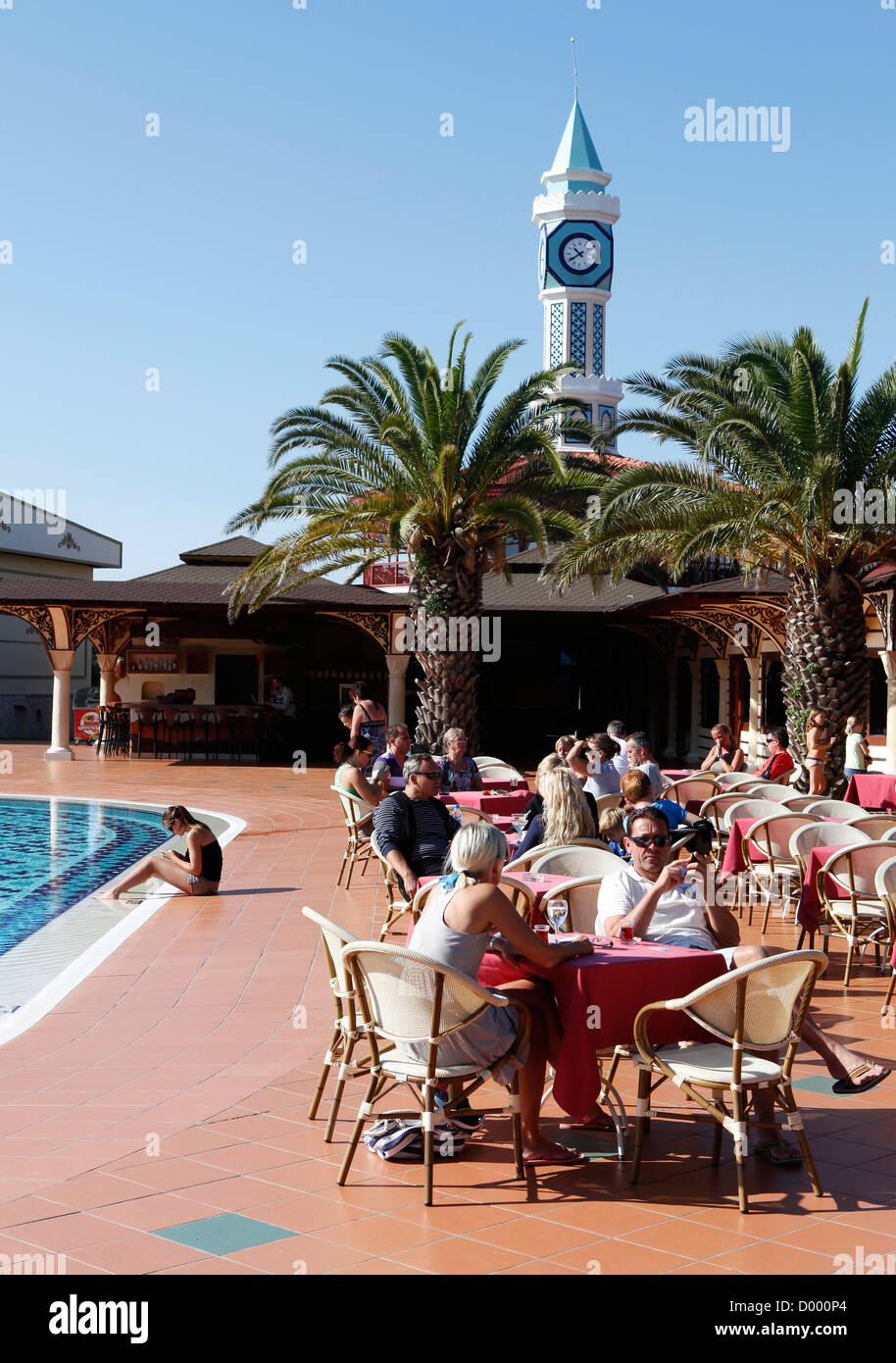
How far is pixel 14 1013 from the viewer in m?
7.11

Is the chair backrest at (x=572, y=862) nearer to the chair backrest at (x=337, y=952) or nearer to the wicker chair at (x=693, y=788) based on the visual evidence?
the chair backrest at (x=337, y=952)

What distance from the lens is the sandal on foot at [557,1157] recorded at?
4809 millimetres

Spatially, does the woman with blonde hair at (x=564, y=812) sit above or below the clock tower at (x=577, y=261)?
below

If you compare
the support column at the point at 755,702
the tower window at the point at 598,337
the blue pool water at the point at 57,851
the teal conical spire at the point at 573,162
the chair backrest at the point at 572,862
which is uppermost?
the teal conical spire at the point at 573,162

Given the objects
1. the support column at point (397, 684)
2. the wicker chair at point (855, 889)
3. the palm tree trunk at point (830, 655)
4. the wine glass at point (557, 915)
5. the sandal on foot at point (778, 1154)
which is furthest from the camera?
the support column at point (397, 684)

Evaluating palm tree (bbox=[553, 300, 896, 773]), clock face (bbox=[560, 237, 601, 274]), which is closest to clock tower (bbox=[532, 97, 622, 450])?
clock face (bbox=[560, 237, 601, 274])

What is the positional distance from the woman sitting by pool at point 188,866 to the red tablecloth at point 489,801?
197cm

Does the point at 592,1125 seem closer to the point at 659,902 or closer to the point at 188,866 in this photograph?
the point at 659,902

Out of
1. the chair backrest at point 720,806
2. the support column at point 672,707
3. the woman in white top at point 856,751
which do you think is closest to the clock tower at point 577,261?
the support column at point 672,707

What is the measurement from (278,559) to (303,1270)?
1825 centimetres

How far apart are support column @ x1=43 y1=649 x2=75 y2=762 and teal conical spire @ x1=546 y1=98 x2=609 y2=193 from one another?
1684 inches

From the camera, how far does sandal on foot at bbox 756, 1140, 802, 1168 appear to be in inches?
189
